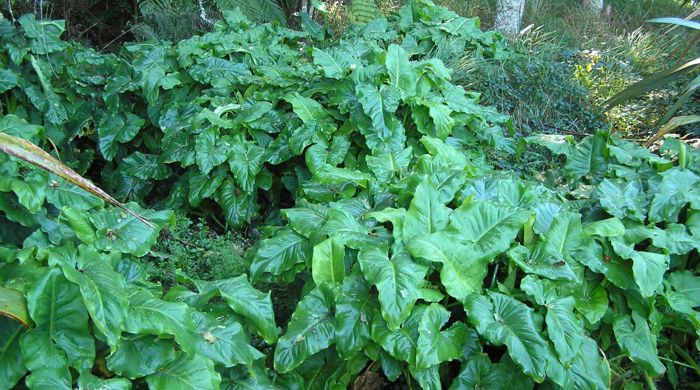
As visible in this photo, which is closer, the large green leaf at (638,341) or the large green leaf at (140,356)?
the large green leaf at (140,356)

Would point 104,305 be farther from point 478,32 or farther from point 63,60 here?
point 478,32

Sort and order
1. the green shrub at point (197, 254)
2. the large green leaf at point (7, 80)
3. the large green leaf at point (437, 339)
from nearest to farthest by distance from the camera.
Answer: the large green leaf at point (437, 339), the green shrub at point (197, 254), the large green leaf at point (7, 80)

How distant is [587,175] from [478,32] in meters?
2.51

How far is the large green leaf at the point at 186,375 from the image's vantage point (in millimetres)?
2154

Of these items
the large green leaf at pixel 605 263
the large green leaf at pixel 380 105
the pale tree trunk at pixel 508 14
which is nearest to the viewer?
the large green leaf at pixel 605 263

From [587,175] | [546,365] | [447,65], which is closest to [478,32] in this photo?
[447,65]

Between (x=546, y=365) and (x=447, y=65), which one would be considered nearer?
(x=546, y=365)

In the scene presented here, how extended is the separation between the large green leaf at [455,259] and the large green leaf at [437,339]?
0.12 m

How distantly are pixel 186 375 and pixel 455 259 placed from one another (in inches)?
45.2

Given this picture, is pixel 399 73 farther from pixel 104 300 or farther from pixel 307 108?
pixel 104 300

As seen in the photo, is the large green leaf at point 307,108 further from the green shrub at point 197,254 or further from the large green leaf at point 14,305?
the large green leaf at point 14,305

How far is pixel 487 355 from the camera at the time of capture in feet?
8.75

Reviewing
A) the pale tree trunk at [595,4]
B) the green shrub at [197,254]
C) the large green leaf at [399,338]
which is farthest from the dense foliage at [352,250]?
the pale tree trunk at [595,4]

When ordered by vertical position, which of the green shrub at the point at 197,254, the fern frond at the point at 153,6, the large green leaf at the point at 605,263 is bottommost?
the green shrub at the point at 197,254
